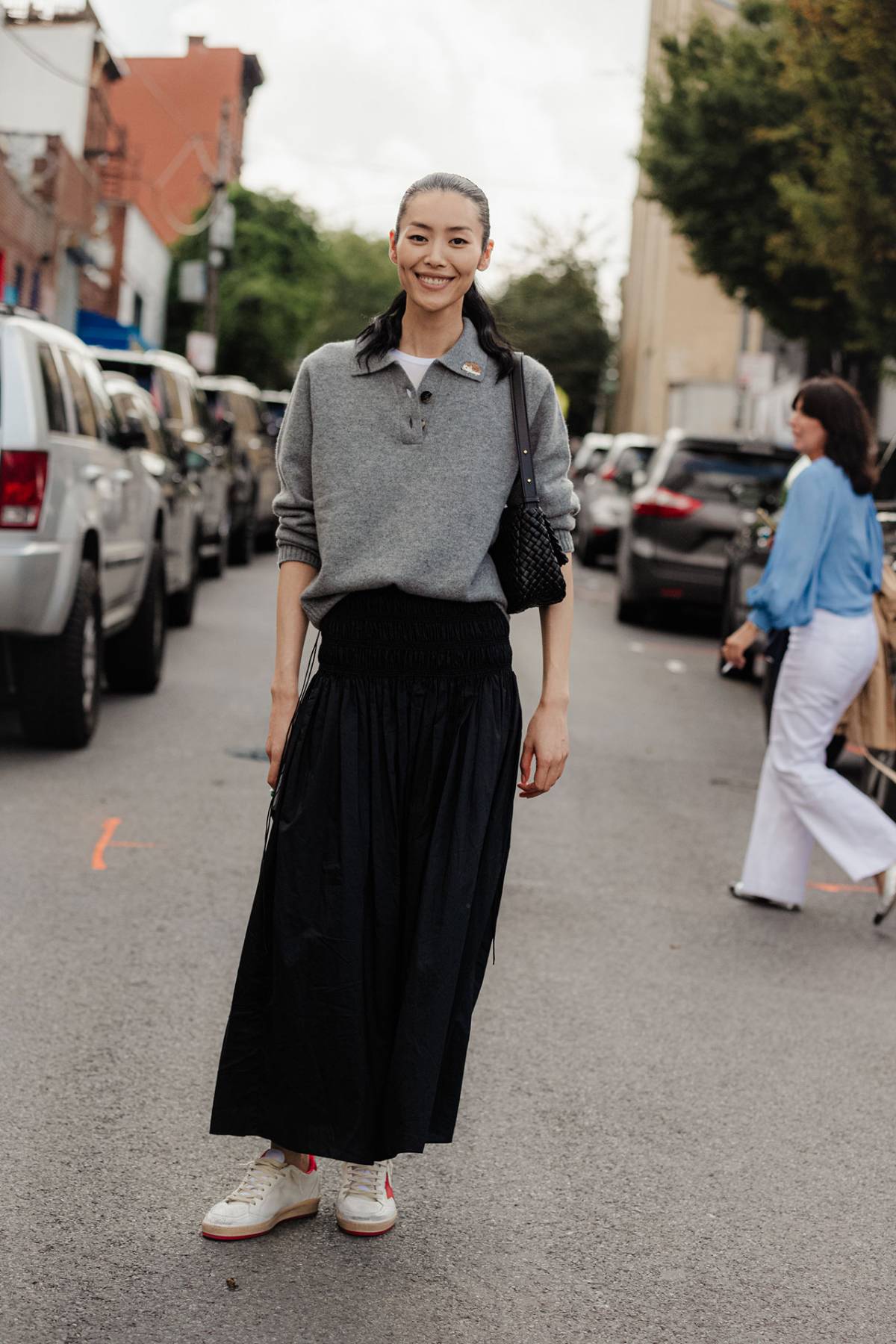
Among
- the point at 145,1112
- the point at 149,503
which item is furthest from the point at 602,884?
the point at 149,503

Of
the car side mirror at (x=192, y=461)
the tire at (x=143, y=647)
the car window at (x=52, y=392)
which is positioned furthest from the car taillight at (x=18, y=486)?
the car side mirror at (x=192, y=461)

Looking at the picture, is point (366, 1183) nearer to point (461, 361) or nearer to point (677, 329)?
point (461, 361)

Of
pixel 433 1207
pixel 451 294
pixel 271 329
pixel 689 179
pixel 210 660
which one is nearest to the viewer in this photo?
pixel 451 294

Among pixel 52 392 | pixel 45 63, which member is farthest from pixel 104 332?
pixel 52 392

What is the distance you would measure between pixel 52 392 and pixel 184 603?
5939 millimetres

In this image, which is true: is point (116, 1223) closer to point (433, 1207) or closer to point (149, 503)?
point (433, 1207)

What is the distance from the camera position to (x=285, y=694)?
369 cm

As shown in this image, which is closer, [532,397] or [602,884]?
[532,397]

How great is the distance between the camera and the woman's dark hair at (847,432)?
6.65m

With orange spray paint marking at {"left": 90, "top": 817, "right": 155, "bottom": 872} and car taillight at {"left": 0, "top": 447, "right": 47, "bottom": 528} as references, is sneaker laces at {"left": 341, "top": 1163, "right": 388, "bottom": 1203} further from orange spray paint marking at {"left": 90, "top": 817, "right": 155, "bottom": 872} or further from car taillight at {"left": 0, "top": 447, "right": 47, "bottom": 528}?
car taillight at {"left": 0, "top": 447, "right": 47, "bottom": 528}

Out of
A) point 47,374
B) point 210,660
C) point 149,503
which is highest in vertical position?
point 47,374

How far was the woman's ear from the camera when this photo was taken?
3.63 m

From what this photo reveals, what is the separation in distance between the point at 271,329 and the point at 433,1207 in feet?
179

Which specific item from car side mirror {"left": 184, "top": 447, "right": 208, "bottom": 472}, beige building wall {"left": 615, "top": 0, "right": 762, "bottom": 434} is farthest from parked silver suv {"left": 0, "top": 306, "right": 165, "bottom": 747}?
beige building wall {"left": 615, "top": 0, "right": 762, "bottom": 434}
